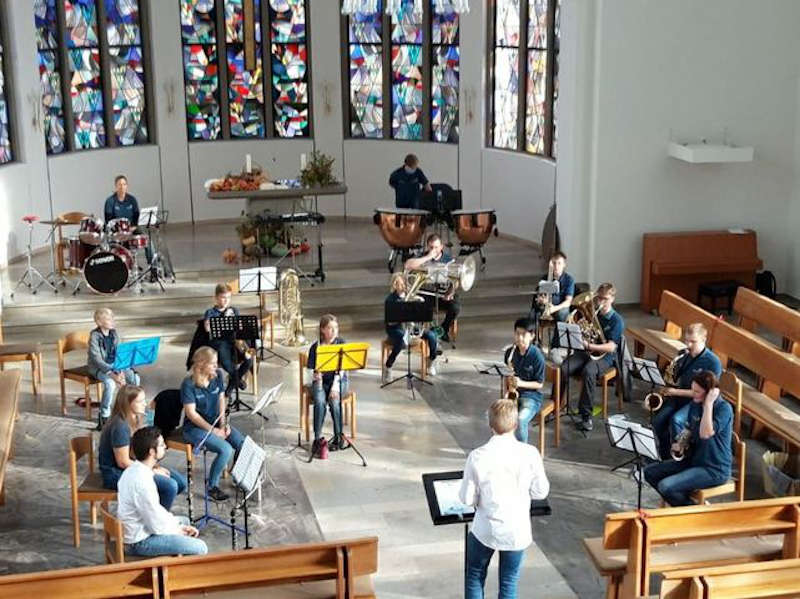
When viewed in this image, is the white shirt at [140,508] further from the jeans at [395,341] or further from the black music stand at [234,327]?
the jeans at [395,341]

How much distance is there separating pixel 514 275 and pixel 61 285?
588 cm

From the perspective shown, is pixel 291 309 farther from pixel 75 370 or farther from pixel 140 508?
pixel 140 508

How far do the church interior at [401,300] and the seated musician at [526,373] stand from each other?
3cm

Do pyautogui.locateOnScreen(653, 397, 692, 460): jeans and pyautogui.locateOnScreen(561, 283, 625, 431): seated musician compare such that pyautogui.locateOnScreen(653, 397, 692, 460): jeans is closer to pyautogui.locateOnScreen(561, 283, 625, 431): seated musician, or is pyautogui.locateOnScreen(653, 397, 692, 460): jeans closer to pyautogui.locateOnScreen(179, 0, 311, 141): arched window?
pyautogui.locateOnScreen(561, 283, 625, 431): seated musician

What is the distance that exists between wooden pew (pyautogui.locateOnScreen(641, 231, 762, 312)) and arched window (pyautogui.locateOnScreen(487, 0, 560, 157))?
2526mm

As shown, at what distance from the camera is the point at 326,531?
9219 mm

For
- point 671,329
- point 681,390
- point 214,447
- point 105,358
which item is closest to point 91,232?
point 105,358

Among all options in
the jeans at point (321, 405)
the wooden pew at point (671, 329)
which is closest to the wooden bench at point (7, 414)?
the jeans at point (321, 405)

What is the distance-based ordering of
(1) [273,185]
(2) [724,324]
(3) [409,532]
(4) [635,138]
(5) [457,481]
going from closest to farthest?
(5) [457,481]
(3) [409,532]
(2) [724,324]
(4) [635,138]
(1) [273,185]

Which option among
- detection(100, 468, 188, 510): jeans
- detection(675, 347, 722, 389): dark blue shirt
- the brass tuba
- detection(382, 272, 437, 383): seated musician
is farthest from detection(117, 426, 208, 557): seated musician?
the brass tuba

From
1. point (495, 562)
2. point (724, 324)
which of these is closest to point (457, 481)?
point (495, 562)

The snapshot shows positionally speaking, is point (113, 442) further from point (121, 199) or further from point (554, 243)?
point (554, 243)

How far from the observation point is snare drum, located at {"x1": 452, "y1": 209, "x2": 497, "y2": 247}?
1528cm

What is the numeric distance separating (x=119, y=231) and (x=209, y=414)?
216 inches
